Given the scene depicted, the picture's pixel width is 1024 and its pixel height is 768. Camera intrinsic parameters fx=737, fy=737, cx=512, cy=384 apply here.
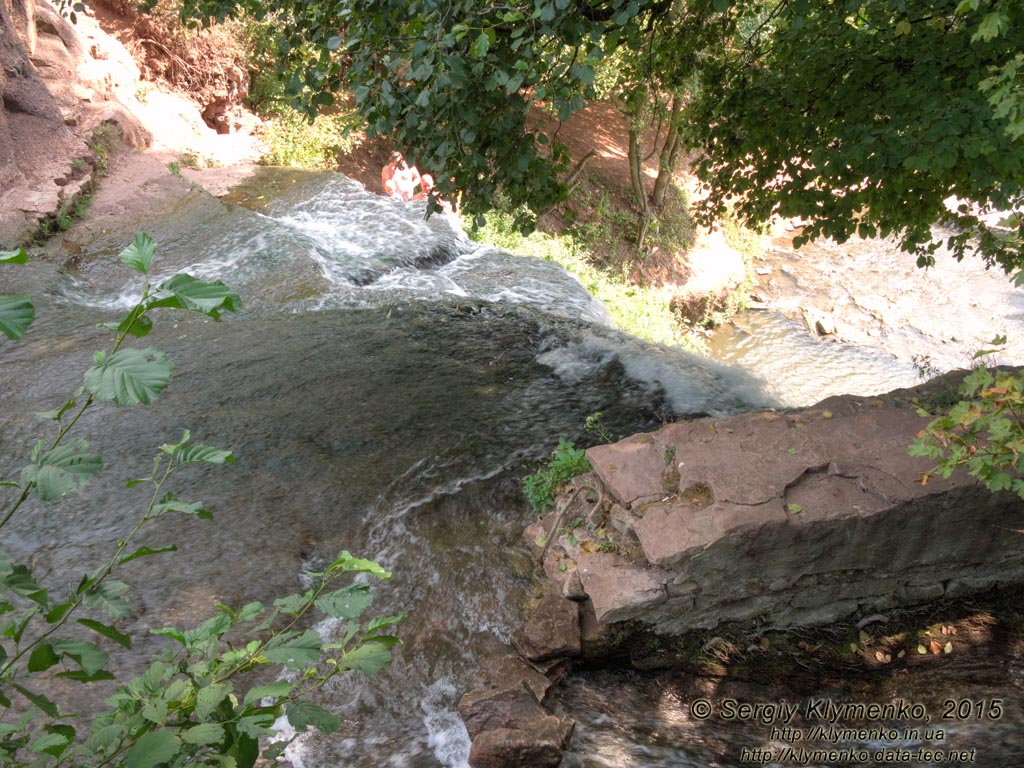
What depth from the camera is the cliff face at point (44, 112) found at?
788cm

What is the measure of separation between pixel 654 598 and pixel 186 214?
24.8ft

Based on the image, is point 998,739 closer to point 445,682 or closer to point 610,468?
point 610,468

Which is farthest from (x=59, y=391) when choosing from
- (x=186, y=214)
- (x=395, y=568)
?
(x=186, y=214)

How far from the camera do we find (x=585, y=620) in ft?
10.5

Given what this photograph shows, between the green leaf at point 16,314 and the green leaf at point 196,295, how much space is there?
0.16 meters

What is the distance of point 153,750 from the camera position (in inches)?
46.8

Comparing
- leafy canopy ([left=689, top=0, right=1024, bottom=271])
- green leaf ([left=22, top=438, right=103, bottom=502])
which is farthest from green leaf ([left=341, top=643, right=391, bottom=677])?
leafy canopy ([left=689, top=0, right=1024, bottom=271])

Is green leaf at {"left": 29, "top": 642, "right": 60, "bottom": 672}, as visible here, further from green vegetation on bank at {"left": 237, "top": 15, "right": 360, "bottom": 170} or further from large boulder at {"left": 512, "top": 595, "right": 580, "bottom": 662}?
green vegetation on bank at {"left": 237, "top": 15, "right": 360, "bottom": 170}

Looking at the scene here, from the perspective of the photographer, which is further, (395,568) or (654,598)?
(395,568)

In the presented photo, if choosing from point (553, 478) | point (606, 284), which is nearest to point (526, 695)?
point (553, 478)

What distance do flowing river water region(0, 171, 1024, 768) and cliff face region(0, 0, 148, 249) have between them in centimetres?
107

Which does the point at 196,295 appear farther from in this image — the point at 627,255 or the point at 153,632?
the point at 627,255

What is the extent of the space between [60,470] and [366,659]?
65cm

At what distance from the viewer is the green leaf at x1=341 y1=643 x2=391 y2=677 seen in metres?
1.42
